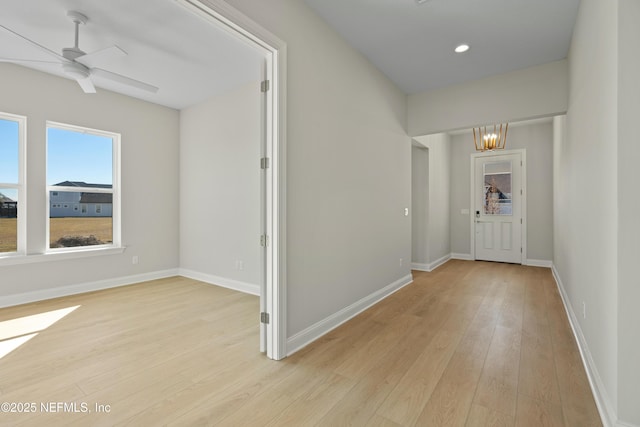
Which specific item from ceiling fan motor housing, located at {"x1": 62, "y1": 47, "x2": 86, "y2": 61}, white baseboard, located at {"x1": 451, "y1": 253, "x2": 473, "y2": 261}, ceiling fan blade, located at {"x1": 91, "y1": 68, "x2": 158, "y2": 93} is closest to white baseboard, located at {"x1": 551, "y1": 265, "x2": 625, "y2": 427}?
white baseboard, located at {"x1": 451, "y1": 253, "x2": 473, "y2": 261}

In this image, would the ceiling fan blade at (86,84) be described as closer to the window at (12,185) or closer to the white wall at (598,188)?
the window at (12,185)

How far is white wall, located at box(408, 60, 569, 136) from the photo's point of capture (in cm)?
338

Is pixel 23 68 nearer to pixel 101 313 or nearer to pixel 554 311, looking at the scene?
pixel 101 313

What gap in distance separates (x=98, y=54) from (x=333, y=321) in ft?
11.0

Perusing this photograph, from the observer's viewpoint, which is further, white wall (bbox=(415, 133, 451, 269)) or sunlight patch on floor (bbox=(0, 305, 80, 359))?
white wall (bbox=(415, 133, 451, 269))

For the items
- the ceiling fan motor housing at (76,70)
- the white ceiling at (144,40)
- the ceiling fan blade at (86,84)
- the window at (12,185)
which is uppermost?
the white ceiling at (144,40)

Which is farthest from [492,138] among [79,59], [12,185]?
[12,185]

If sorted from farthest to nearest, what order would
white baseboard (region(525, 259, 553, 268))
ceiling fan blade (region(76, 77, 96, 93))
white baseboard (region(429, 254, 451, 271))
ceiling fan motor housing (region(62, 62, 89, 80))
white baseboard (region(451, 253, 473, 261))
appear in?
white baseboard (region(451, 253, 473, 261)), white baseboard (region(525, 259, 553, 268)), white baseboard (region(429, 254, 451, 271)), ceiling fan blade (region(76, 77, 96, 93)), ceiling fan motor housing (region(62, 62, 89, 80))

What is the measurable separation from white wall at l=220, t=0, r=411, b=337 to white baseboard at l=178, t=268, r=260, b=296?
161 cm

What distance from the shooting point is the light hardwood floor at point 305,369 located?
1632mm

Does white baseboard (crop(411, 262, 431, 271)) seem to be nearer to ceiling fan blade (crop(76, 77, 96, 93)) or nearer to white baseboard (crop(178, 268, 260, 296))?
white baseboard (crop(178, 268, 260, 296))

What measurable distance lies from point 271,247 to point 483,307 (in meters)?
2.71

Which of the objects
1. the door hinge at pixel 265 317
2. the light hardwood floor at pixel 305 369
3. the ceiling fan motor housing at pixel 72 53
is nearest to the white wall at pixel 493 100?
the light hardwood floor at pixel 305 369

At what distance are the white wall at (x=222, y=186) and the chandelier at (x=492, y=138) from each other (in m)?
4.39
